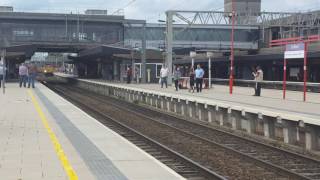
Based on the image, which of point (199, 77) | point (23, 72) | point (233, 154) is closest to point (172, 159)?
point (233, 154)

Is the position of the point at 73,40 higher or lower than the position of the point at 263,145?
higher

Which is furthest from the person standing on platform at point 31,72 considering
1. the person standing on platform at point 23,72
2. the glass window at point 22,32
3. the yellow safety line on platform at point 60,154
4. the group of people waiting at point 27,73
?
the glass window at point 22,32

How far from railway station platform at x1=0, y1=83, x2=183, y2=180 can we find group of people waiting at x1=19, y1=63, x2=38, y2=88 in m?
22.2

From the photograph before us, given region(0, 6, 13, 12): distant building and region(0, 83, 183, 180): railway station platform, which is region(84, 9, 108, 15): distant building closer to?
region(0, 6, 13, 12): distant building

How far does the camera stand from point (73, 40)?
304 feet

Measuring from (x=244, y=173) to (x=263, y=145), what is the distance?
4785mm

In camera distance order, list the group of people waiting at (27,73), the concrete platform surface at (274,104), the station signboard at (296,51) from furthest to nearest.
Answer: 1. the group of people waiting at (27,73)
2. the station signboard at (296,51)
3. the concrete platform surface at (274,104)

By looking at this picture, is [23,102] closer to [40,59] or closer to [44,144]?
[44,144]

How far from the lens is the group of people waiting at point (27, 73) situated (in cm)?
4121

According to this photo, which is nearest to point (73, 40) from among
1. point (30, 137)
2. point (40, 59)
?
point (30, 137)

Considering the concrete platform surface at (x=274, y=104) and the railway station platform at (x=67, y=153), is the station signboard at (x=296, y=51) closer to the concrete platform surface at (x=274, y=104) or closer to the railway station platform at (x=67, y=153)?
the concrete platform surface at (x=274, y=104)

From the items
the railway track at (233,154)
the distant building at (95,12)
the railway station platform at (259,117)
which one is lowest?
the railway track at (233,154)

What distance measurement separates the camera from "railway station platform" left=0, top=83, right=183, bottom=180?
9.59 metres

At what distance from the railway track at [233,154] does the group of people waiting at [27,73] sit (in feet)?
68.6
